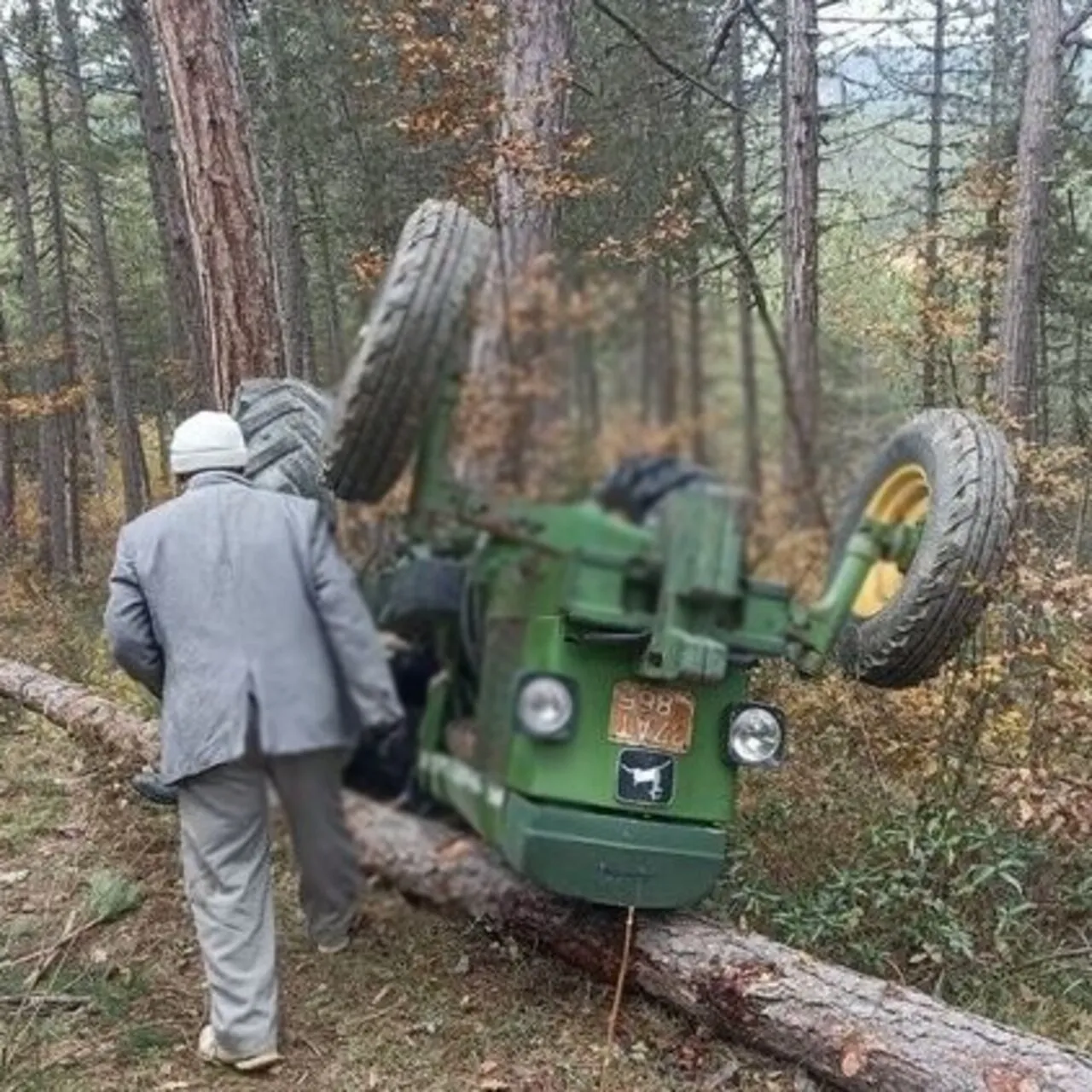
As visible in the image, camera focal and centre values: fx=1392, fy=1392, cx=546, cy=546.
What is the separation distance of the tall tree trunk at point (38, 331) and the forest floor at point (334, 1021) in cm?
1495

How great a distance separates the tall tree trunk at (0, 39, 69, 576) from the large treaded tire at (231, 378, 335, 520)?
1901 centimetres

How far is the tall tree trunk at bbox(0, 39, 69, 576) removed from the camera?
20156 millimetres

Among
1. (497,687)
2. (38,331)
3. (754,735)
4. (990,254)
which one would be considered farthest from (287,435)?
(38,331)

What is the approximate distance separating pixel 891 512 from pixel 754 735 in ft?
0.77

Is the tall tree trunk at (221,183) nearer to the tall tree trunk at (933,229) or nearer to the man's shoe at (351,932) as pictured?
the man's shoe at (351,932)

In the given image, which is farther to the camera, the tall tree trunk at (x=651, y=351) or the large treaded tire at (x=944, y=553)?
the large treaded tire at (x=944, y=553)

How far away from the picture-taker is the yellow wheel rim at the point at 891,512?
103cm

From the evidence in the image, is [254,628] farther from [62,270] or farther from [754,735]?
[62,270]

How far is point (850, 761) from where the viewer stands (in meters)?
5.88

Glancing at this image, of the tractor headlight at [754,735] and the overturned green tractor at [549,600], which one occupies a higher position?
the overturned green tractor at [549,600]

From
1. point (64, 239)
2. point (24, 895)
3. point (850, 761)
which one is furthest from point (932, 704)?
point (64, 239)

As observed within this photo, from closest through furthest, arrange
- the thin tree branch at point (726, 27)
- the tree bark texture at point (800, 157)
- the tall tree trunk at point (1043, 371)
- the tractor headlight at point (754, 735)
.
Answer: the tractor headlight at point (754, 735) < the tree bark texture at point (800, 157) < the thin tree branch at point (726, 27) < the tall tree trunk at point (1043, 371)

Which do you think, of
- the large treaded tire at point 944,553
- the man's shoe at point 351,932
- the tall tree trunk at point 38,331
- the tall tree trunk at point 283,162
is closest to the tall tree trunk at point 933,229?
the large treaded tire at point 944,553

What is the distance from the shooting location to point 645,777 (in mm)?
1104
